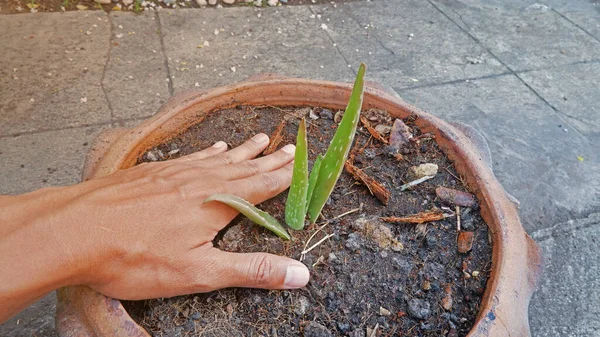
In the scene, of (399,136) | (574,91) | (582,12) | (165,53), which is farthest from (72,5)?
(582,12)

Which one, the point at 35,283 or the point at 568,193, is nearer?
the point at 35,283

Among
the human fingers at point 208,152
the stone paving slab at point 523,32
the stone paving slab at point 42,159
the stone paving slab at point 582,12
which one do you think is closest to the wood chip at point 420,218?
the human fingers at point 208,152

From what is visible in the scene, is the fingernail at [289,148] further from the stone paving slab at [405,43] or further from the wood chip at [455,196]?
the stone paving slab at [405,43]

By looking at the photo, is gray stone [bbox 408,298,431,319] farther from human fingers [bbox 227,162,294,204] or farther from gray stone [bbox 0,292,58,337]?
gray stone [bbox 0,292,58,337]

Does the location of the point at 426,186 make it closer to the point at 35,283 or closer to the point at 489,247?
the point at 489,247

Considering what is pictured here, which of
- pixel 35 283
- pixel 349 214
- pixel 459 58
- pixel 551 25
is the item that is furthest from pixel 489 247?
pixel 551 25

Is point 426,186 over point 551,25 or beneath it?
over

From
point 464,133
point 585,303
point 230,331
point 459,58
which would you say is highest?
point 464,133

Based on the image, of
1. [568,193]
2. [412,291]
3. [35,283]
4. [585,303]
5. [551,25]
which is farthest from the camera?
[551,25]
